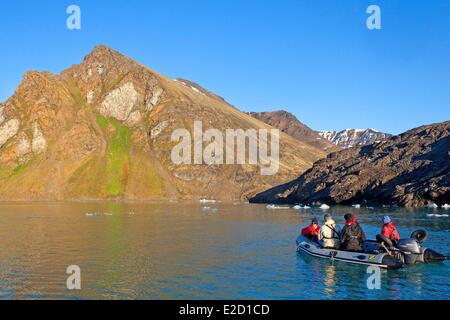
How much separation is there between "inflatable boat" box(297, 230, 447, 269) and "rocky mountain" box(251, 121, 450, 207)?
80.9 metres

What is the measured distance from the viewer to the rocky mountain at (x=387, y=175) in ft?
380

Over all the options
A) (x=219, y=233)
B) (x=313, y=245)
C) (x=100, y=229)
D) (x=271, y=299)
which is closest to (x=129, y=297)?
(x=271, y=299)

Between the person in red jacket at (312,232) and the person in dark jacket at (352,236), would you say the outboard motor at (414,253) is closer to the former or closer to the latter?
the person in dark jacket at (352,236)

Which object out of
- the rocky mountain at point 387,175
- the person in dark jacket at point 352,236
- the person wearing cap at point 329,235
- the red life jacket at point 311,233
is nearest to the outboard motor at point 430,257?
the person in dark jacket at point 352,236

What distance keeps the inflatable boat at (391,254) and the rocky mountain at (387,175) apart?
80908 mm

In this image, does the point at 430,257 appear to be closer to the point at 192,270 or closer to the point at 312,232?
the point at 312,232

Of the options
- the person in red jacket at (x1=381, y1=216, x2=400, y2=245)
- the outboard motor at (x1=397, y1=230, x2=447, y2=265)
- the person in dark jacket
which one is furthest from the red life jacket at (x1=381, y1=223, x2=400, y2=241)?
the person in dark jacket

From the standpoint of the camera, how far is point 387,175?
437 ft

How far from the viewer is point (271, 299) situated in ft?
82.6

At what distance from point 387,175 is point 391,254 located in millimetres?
105362

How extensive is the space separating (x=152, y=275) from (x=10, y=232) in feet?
116

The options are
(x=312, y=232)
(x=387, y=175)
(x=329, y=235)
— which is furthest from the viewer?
(x=387, y=175)

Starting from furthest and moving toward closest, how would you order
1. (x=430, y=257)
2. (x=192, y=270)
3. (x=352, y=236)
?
(x=352, y=236), (x=430, y=257), (x=192, y=270)

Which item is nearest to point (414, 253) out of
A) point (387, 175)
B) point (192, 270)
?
point (192, 270)
